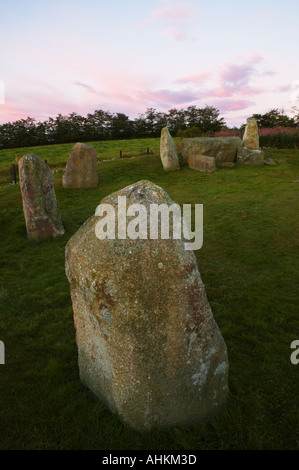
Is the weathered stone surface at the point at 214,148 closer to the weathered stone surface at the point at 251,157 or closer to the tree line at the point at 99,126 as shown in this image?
the weathered stone surface at the point at 251,157

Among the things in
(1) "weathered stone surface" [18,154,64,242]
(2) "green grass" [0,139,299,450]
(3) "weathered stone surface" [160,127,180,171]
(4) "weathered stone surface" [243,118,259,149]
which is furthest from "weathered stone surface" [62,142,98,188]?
(4) "weathered stone surface" [243,118,259,149]

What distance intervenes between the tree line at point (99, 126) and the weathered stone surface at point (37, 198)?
141 feet

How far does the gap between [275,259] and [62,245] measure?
21.3 feet

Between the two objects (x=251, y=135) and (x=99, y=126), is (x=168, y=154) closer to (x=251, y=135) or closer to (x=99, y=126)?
(x=251, y=135)

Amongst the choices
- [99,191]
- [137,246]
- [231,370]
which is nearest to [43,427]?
[137,246]

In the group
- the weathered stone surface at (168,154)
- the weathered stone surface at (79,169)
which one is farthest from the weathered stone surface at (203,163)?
the weathered stone surface at (79,169)

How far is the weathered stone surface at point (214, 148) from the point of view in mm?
20625

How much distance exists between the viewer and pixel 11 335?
4953 millimetres

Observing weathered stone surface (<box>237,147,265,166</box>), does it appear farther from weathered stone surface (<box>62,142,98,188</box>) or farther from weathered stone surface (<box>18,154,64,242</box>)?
weathered stone surface (<box>18,154,64,242</box>)

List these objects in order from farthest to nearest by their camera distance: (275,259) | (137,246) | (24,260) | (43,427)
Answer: (24,260)
(275,259)
(43,427)
(137,246)

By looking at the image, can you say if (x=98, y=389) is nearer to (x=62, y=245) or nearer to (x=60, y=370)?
(x=60, y=370)

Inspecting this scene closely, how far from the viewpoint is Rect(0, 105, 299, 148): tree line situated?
55406 millimetres

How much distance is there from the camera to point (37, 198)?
393 inches

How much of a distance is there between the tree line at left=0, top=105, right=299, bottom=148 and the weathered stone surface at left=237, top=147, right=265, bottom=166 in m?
29.3
